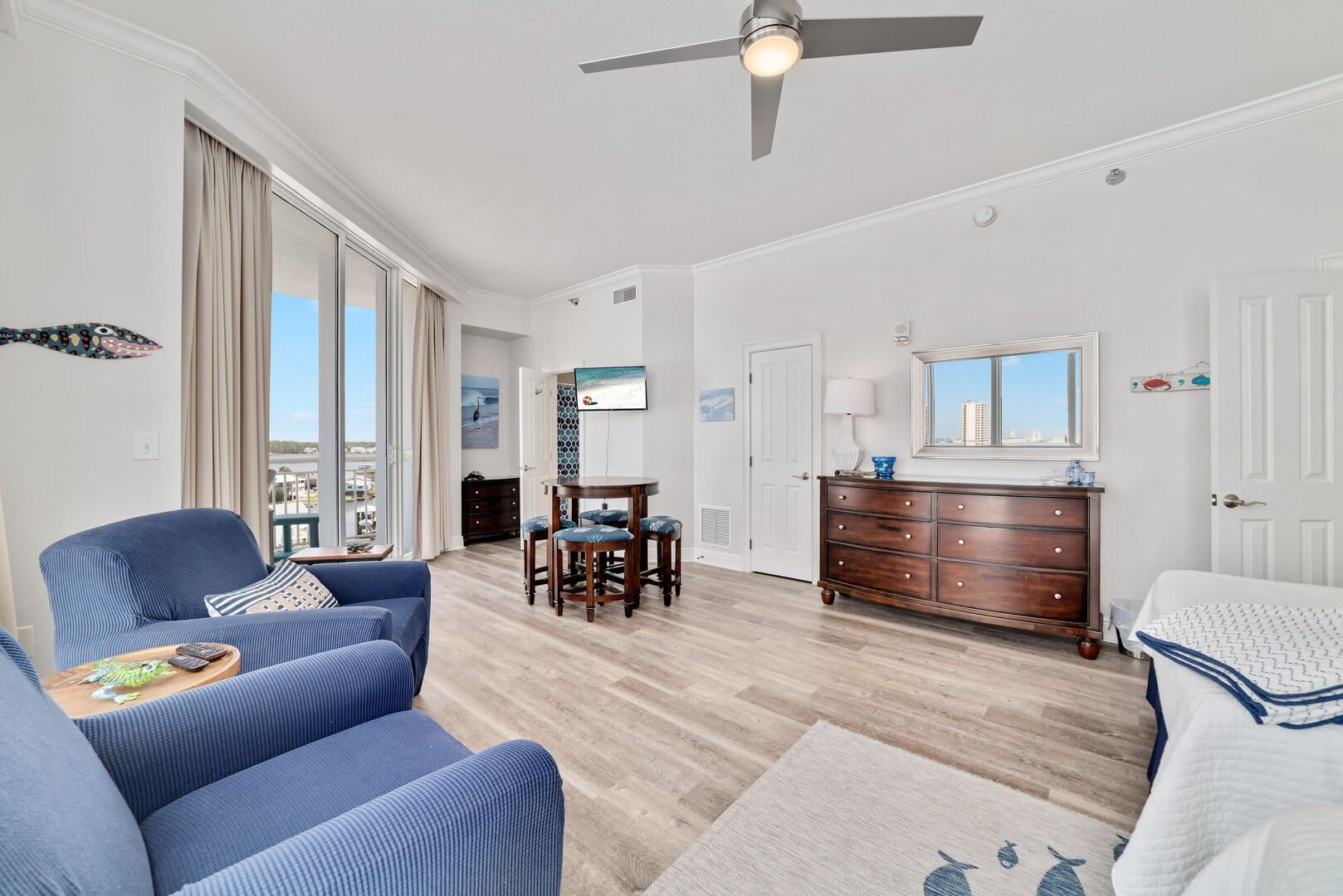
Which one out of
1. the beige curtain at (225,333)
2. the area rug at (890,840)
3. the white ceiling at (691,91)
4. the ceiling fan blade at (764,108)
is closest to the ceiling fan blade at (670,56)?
the ceiling fan blade at (764,108)

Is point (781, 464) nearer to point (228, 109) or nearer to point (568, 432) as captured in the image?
point (568, 432)

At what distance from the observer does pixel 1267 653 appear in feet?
4.25

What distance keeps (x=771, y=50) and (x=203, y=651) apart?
98.2 inches

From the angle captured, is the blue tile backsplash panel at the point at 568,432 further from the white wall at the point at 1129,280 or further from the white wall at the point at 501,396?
the white wall at the point at 1129,280

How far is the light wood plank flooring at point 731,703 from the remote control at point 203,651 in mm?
975

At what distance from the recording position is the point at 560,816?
95 centimetres

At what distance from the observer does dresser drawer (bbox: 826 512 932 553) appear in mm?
3334

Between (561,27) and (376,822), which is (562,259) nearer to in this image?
(561,27)

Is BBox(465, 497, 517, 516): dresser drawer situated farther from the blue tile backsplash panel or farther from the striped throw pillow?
the striped throw pillow

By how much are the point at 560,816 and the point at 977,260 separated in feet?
13.0

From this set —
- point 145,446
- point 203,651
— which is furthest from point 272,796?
point 145,446

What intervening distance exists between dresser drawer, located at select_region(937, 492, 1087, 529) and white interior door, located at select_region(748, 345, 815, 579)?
49.4 inches

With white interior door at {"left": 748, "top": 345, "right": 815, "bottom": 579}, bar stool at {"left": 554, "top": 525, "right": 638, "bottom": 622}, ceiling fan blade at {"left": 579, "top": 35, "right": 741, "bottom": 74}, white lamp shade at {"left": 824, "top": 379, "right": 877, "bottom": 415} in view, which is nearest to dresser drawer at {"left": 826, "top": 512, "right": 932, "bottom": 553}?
white interior door at {"left": 748, "top": 345, "right": 815, "bottom": 579}

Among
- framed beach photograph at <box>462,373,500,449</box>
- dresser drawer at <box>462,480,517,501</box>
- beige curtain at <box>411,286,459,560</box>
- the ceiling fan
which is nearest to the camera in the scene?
the ceiling fan
